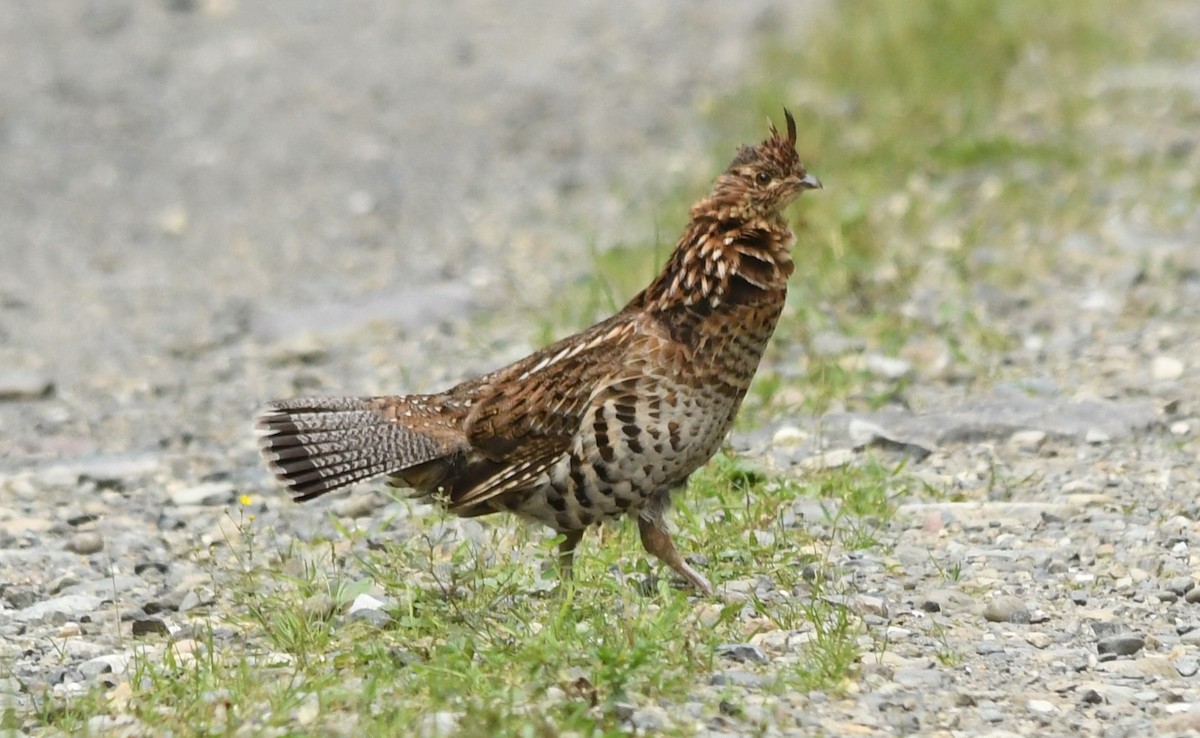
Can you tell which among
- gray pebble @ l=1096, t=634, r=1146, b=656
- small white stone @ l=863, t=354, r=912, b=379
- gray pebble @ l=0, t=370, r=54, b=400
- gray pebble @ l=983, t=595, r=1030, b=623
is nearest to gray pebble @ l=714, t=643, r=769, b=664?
gray pebble @ l=983, t=595, r=1030, b=623

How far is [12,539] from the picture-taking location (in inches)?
244

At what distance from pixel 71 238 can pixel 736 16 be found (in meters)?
5.87

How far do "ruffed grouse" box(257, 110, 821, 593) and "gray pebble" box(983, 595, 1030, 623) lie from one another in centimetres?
76

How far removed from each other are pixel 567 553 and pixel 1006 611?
1.22 meters

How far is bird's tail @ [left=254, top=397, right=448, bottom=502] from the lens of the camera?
17.4 ft

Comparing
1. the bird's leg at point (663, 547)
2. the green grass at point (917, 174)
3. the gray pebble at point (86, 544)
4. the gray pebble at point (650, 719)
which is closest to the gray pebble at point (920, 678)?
the gray pebble at point (650, 719)

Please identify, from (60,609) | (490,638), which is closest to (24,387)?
(60,609)

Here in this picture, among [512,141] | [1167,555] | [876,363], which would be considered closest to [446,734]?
[1167,555]

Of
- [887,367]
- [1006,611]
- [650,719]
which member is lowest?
[650,719]

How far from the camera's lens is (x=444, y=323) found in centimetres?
890

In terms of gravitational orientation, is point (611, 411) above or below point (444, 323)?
below

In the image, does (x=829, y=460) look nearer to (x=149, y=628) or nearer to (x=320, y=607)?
(x=320, y=607)

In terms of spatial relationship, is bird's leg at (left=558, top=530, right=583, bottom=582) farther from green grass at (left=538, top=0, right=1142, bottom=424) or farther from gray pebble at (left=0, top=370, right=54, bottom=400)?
gray pebble at (left=0, top=370, right=54, bottom=400)

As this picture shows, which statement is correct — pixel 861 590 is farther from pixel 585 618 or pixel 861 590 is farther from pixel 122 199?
pixel 122 199
